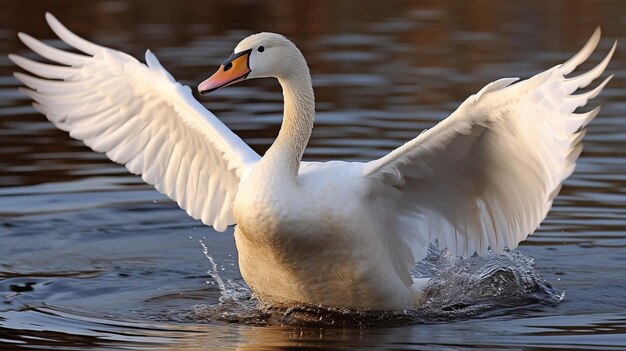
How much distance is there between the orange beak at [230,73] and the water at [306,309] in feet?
4.90

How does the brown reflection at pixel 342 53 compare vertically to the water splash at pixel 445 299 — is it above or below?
above

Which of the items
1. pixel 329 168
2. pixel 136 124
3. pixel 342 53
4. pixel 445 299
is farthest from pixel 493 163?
pixel 342 53

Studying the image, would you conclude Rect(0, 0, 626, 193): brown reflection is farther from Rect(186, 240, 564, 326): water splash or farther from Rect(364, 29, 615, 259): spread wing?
Rect(364, 29, 615, 259): spread wing

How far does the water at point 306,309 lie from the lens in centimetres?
842

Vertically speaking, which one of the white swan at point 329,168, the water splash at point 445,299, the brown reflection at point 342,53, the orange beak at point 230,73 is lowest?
the water splash at point 445,299

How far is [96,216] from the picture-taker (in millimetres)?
11688

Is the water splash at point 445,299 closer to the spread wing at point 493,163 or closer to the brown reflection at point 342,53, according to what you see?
the spread wing at point 493,163

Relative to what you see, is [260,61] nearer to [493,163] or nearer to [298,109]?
[298,109]

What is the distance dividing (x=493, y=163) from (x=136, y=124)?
270cm

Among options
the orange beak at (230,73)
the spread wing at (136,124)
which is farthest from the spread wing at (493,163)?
the spread wing at (136,124)

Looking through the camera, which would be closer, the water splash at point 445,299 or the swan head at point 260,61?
the swan head at point 260,61

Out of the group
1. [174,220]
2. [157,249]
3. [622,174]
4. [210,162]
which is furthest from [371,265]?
[622,174]

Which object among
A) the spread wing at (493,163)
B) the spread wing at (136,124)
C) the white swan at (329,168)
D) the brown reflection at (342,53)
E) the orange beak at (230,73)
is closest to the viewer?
the spread wing at (493,163)

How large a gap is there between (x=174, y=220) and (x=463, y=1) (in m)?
14.8
